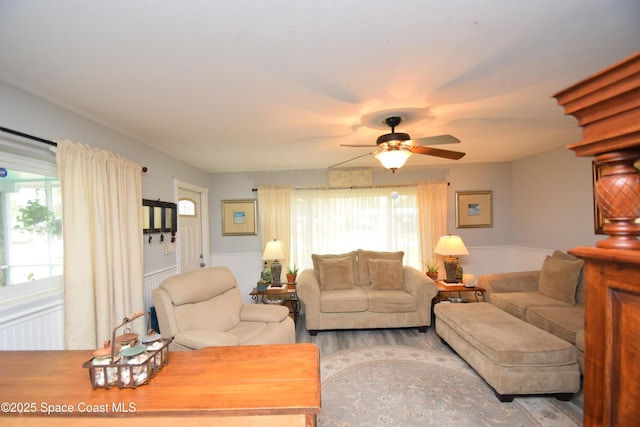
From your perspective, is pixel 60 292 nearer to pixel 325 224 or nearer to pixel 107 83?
pixel 107 83

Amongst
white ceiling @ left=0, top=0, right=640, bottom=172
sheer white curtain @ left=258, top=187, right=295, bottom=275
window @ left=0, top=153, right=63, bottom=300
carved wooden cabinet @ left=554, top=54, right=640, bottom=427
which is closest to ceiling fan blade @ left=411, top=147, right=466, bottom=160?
white ceiling @ left=0, top=0, right=640, bottom=172

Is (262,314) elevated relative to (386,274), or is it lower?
lower

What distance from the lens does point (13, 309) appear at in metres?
1.74

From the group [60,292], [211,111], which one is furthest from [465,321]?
[60,292]

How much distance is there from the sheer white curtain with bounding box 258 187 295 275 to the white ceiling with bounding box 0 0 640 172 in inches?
75.5

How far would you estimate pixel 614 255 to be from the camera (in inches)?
23.1

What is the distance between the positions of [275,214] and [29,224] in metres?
2.85

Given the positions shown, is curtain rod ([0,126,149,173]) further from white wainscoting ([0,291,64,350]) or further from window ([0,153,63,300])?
white wainscoting ([0,291,64,350])

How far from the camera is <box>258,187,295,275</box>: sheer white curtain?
14.6 feet

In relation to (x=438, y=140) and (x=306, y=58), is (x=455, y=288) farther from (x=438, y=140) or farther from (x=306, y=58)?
(x=306, y=58)

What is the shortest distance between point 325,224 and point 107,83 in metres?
3.24

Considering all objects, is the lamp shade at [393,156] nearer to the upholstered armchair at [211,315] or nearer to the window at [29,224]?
the upholstered armchair at [211,315]

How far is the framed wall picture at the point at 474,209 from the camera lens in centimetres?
449

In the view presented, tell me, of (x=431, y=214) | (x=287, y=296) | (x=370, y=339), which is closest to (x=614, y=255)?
(x=370, y=339)
